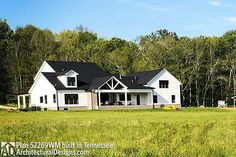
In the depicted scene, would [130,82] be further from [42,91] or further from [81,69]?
[42,91]

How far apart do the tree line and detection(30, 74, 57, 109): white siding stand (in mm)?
11383

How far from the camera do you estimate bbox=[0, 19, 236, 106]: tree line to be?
223ft

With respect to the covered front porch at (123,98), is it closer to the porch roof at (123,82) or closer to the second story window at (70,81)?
the porch roof at (123,82)

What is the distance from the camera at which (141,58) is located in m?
74.3

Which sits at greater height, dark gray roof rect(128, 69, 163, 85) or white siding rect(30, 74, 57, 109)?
dark gray roof rect(128, 69, 163, 85)

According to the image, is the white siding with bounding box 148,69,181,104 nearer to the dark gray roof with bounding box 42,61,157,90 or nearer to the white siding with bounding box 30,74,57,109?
the dark gray roof with bounding box 42,61,157,90

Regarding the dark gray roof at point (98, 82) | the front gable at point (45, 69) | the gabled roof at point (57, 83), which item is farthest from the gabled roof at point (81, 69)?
the dark gray roof at point (98, 82)

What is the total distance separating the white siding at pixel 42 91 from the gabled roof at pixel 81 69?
7.42 ft

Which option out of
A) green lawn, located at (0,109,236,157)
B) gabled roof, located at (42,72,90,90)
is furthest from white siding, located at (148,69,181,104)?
green lawn, located at (0,109,236,157)

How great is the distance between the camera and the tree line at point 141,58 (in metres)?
67.9

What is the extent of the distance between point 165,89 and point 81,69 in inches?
454

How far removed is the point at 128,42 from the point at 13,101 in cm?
2341

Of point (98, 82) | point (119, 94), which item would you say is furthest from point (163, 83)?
point (98, 82)

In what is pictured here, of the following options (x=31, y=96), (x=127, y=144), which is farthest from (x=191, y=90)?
(x=127, y=144)
